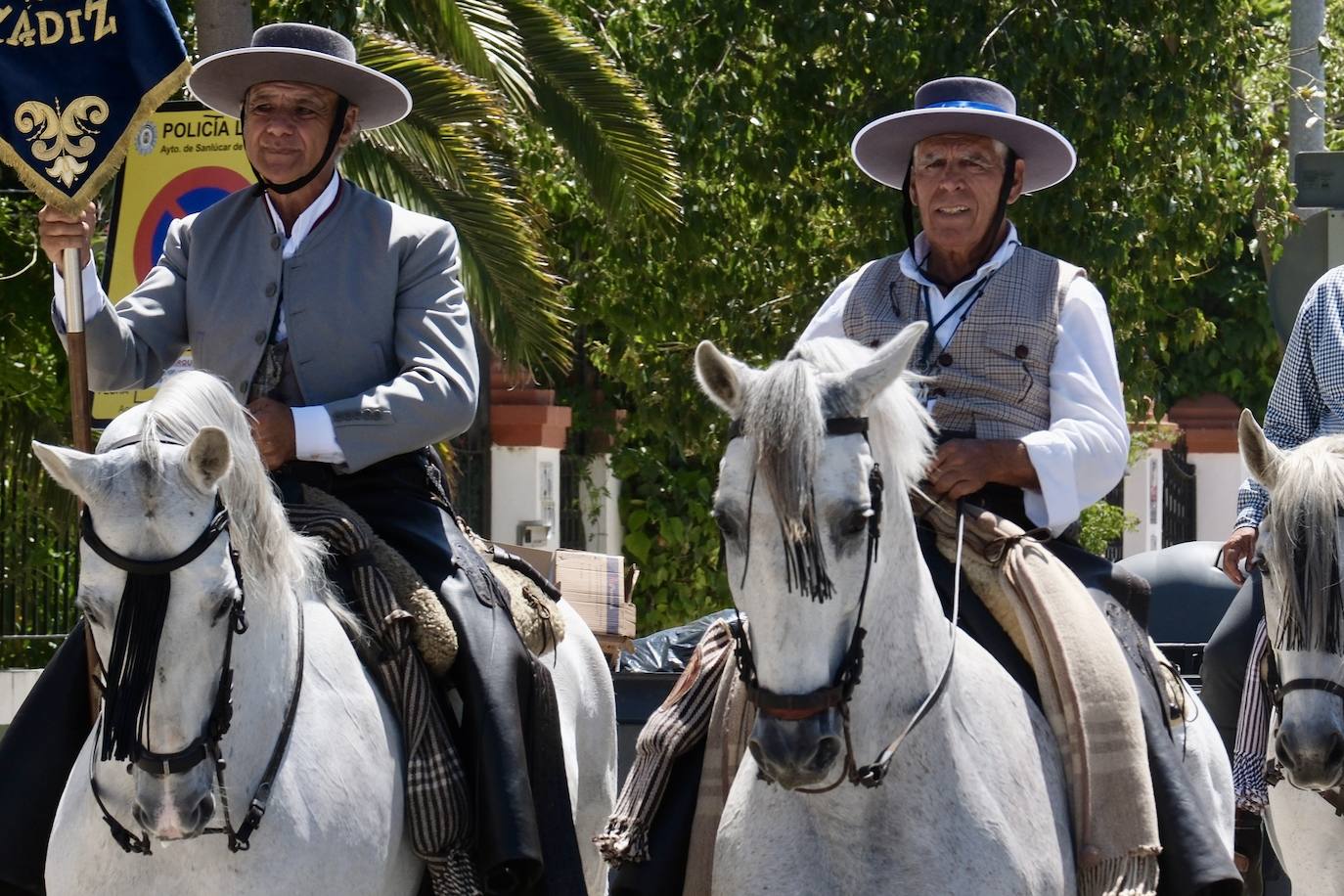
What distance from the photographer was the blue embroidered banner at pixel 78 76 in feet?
18.4

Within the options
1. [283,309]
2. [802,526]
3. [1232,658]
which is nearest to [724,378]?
[802,526]

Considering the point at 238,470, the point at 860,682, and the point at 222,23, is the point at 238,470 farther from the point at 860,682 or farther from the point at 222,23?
the point at 222,23

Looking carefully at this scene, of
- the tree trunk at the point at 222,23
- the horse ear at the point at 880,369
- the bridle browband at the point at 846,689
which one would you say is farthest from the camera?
the tree trunk at the point at 222,23

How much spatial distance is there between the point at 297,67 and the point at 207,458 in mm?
1661

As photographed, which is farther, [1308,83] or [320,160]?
[1308,83]

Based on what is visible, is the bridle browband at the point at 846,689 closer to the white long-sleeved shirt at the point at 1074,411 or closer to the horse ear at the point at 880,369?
the horse ear at the point at 880,369

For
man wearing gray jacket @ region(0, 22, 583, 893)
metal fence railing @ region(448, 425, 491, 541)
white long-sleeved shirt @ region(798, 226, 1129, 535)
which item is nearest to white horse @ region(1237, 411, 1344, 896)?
white long-sleeved shirt @ region(798, 226, 1129, 535)

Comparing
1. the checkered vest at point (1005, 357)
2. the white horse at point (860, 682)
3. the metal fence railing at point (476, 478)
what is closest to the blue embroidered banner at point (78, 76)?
the checkered vest at point (1005, 357)

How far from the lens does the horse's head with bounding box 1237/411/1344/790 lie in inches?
197

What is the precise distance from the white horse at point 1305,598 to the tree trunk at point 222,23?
5915 millimetres

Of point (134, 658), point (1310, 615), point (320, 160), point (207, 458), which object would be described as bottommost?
point (1310, 615)

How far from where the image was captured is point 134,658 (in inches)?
161

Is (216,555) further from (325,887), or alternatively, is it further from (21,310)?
(21,310)

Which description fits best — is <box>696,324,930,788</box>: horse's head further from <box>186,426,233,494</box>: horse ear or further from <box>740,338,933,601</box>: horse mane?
<box>186,426,233,494</box>: horse ear
